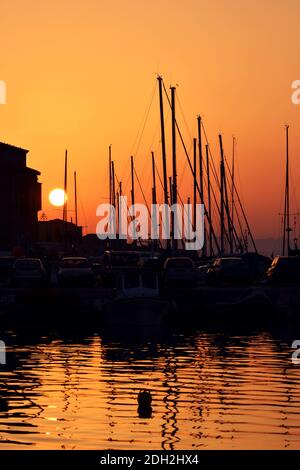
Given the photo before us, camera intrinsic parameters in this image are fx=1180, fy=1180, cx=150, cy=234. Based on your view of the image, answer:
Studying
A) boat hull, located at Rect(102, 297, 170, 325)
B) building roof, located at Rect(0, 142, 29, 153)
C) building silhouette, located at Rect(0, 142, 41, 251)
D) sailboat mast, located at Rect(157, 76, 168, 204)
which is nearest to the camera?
boat hull, located at Rect(102, 297, 170, 325)

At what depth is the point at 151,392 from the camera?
120 ft

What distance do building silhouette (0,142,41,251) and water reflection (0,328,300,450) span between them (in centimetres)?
8098

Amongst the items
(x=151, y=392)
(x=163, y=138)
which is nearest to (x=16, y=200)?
(x=163, y=138)

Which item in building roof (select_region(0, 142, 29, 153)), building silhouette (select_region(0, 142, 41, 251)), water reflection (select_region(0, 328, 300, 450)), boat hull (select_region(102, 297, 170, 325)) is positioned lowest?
water reflection (select_region(0, 328, 300, 450))

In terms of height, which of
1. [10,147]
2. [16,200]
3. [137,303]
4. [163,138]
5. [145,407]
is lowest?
[145,407]

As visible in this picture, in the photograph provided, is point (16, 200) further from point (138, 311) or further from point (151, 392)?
point (151, 392)

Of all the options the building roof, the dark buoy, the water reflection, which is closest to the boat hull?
the water reflection

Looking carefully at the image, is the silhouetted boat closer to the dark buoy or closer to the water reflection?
the water reflection

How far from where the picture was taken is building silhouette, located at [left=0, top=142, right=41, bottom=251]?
139250 mm

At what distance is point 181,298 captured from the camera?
68.1 m

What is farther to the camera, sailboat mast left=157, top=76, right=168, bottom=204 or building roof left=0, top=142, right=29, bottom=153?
building roof left=0, top=142, right=29, bottom=153

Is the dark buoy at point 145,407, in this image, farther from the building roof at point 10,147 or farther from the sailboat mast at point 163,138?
the building roof at point 10,147

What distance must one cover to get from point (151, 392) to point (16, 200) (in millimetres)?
108610
